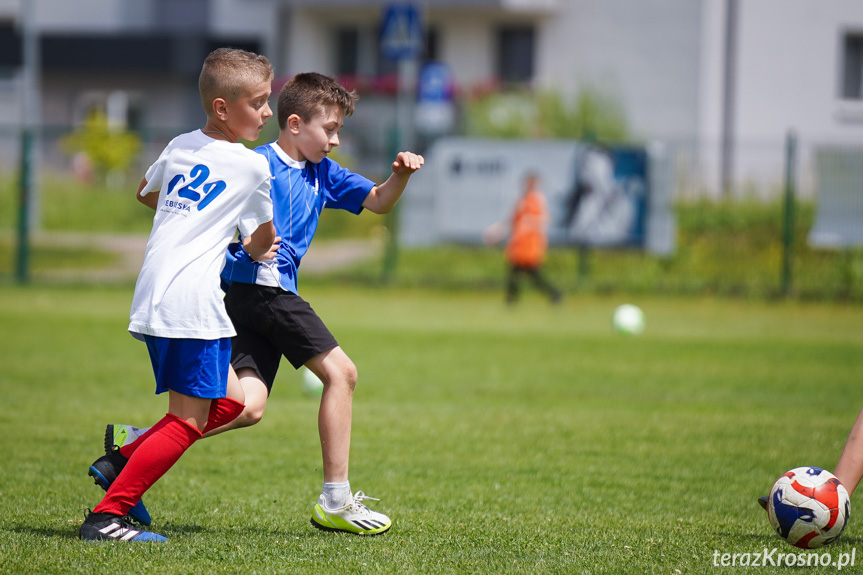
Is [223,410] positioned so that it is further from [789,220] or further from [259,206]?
[789,220]

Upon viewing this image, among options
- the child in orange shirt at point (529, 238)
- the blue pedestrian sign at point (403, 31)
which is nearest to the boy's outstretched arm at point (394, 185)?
the child in orange shirt at point (529, 238)

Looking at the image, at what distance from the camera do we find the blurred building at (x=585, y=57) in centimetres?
2430

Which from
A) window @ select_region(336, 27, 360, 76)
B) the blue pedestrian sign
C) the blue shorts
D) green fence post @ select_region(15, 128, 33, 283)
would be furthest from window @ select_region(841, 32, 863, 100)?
the blue shorts

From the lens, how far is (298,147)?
453 cm

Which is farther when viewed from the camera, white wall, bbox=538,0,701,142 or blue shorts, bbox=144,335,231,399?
white wall, bbox=538,0,701,142

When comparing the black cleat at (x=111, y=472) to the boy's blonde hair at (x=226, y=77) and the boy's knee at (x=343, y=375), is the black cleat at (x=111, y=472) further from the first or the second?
the boy's blonde hair at (x=226, y=77)

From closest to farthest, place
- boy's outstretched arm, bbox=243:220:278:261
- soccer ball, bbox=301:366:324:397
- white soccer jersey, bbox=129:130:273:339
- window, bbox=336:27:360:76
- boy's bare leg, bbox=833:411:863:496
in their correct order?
white soccer jersey, bbox=129:130:273:339 < boy's outstretched arm, bbox=243:220:278:261 < boy's bare leg, bbox=833:411:863:496 < soccer ball, bbox=301:366:324:397 < window, bbox=336:27:360:76

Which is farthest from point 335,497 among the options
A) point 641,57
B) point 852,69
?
point 852,69

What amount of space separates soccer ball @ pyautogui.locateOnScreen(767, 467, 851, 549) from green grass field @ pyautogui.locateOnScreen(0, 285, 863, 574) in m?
0.17

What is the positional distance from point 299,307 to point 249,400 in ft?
1.44

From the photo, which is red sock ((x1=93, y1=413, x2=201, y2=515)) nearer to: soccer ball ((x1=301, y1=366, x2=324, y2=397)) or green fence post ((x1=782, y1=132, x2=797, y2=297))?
soccer ball ((x1=301, y1=366, x2=324, y2=397))

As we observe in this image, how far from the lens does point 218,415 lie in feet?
13.6

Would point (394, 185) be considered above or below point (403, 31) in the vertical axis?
below

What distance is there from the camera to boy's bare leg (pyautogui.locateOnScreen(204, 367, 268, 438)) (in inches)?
171
